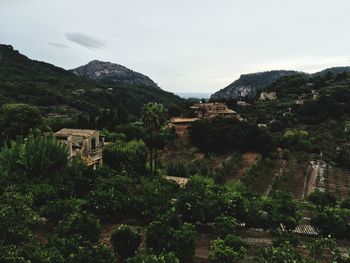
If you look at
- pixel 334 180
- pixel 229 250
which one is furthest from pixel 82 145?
pixel 334 180

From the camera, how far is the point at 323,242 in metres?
21.2

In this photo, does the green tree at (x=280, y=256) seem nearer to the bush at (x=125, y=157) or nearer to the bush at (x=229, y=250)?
the bush at (x=229, y=250)

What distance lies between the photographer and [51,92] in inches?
4737

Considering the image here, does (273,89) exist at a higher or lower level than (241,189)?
higher

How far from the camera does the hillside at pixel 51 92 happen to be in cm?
11006

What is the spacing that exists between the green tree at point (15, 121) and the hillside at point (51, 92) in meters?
40.8

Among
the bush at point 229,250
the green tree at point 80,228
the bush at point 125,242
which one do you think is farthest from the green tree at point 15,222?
the bush at point 229,250

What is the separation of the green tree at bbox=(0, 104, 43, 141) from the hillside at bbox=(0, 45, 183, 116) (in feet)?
134

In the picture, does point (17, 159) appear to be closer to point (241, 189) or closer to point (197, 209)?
point (197, 209)

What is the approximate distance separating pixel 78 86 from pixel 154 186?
405 ft

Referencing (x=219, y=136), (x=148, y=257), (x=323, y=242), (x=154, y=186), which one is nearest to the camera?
(x=148, y=257)

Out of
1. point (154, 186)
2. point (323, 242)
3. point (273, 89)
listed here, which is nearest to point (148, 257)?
point (323, 242)

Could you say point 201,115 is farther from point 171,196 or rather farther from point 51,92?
point 171,196

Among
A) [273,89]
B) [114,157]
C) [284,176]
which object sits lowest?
[284,176]
